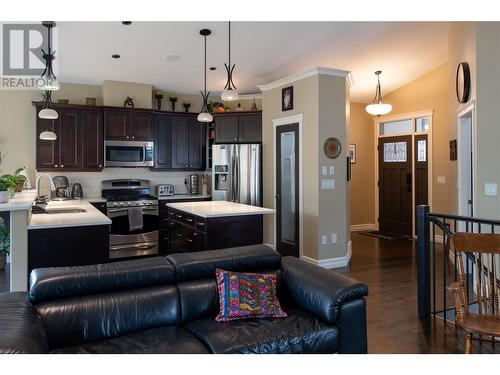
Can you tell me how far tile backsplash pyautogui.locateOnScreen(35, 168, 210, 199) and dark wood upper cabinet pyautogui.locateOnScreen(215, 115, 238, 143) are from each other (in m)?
1.03

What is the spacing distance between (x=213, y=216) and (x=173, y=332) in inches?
72.3

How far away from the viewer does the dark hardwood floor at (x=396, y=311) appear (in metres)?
2.84

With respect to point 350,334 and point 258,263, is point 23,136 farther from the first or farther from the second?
point 350,334

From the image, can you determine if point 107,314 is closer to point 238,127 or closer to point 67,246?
point 67,246

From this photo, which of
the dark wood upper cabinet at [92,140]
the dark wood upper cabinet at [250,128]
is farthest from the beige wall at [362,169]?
the dark wood upper cabinet at [92,140]

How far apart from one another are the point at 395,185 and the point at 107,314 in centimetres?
689

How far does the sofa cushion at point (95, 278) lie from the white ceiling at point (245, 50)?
2.97 meters

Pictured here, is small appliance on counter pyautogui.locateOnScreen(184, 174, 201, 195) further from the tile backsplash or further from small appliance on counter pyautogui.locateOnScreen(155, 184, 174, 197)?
small appliance on counter pyautogui.locateOnScreen(155, 184, 174, 197)

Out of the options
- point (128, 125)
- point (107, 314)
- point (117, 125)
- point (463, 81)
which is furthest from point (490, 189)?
point (117, 125)

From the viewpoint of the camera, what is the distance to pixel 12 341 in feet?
5.11

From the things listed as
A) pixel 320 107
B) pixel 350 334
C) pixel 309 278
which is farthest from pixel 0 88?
pixel 350 334

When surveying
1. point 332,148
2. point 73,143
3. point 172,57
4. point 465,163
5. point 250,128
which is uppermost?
point 172,57

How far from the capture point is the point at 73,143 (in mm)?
5945
